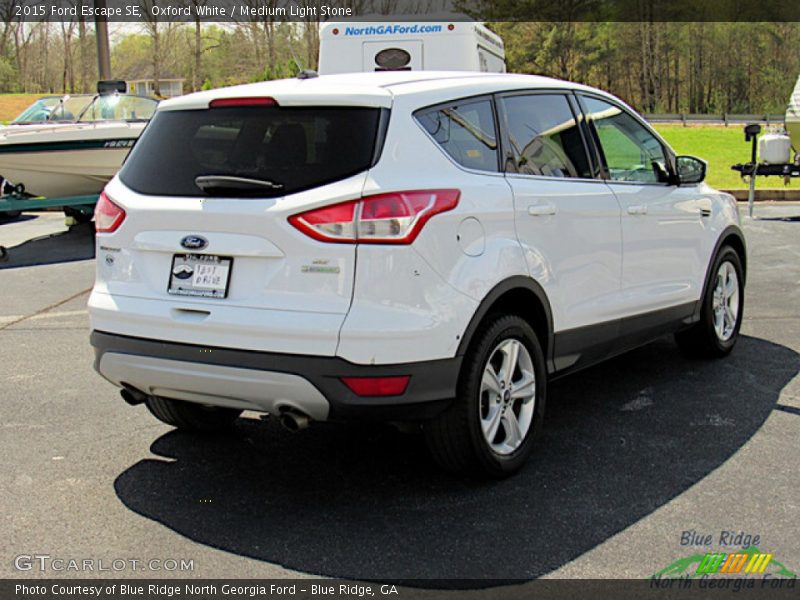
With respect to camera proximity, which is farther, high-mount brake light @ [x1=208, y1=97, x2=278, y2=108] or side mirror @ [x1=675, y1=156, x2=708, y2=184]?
side mirror @ [x1=675, y1=156, x2=708, y2=184]

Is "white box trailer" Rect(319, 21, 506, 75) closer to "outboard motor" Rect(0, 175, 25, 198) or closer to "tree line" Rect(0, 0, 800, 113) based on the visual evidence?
"outboard motor" Rect(0, 175, 25, 198)

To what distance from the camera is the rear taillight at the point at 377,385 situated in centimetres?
368

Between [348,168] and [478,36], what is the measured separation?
9.91m

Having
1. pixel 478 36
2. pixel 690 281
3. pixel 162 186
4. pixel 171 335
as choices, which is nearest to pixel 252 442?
pixel 171 335

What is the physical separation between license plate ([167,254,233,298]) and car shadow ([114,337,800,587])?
91 centimetres

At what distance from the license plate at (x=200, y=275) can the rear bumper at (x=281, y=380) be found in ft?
0.72

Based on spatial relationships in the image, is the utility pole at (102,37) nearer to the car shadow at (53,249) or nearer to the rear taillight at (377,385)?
the car shadow at (53,249)

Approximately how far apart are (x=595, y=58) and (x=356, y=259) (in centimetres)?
6365

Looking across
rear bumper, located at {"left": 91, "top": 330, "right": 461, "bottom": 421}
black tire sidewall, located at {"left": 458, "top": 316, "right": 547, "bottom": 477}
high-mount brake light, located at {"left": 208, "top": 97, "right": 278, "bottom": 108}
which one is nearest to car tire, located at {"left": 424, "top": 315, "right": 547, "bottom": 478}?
black tire sidewall, located at {"left": 458, "top": 316, "right": 547, "bottom": 477}

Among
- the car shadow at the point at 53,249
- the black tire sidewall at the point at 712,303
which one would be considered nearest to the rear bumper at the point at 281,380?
the black tire sidewall at the point at 712,303

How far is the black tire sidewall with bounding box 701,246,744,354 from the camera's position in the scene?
6.09m

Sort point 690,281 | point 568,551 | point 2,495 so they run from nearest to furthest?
point 568,551 → point 2,495 → point 690,281

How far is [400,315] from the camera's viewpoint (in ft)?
12.2

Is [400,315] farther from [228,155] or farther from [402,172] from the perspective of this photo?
[228,155]
